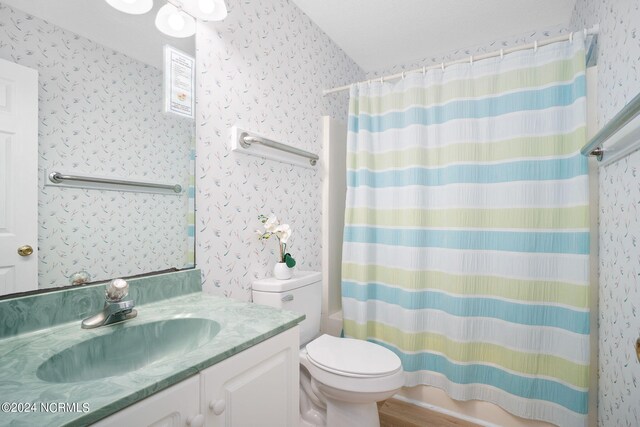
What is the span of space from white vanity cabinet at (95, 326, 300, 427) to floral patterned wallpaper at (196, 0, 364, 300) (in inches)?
22.2

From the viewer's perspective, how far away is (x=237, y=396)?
768mm

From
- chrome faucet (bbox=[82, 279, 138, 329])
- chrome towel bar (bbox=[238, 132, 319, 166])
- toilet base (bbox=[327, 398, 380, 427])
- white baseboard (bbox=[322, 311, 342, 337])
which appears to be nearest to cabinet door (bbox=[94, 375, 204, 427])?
chrome faucet (bbox=[82, 279, 138, 329])

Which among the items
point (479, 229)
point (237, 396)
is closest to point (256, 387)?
point (237, 396)

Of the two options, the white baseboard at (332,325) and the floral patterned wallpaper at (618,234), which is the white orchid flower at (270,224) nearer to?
the white baseboard at (332,325)

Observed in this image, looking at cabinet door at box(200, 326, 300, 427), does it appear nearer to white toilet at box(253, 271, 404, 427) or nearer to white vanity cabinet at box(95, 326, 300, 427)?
white vanity cabinet at box(95, 326, 300, 427)

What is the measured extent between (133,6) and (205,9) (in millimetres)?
265

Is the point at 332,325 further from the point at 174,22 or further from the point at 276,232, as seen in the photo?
the point at 174,22

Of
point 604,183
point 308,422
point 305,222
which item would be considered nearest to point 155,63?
point 305,222

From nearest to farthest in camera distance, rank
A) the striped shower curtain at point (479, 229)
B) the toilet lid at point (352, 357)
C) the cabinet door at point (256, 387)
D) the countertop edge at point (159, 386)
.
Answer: the countertop edge at point (159, 386) < the cabinet door at point (256, 387) < the toilet lid at point (352, 357) < the striped shower curtain at point (479, 229)

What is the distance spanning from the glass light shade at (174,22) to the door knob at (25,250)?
910 millimetres

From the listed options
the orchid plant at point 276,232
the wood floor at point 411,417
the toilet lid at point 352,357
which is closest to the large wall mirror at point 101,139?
the orchid plant at point 276,232

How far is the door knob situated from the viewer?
0.81 meters

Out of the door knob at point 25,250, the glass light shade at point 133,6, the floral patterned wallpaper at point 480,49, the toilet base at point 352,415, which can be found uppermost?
the floral patterned wallpaper at point 480,49

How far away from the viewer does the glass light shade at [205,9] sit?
120 cm
